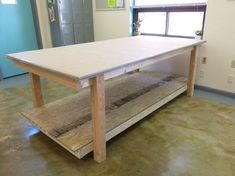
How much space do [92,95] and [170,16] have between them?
7.97 ft

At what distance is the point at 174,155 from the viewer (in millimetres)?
1740

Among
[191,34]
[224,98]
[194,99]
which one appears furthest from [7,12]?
[224,98]

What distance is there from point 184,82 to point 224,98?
0.60 meters

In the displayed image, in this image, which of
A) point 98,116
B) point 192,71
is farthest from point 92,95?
point 192,71

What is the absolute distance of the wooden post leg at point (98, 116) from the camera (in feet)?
4.69

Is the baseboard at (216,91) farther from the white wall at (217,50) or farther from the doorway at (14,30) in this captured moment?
the doorway at (14,30)

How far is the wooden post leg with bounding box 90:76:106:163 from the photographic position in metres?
1.43

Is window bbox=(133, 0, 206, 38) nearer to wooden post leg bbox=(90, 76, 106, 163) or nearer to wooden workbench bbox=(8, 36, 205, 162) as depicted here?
wooden workbench bbox=(8, 36, 205, 162)

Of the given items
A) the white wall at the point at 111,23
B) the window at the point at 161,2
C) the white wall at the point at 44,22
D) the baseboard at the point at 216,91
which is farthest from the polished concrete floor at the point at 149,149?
the white wall at the point at 44,22

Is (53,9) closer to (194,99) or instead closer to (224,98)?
(194,99)

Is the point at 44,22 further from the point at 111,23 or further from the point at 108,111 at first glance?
the point at 108,111

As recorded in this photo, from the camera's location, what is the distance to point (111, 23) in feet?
13.2

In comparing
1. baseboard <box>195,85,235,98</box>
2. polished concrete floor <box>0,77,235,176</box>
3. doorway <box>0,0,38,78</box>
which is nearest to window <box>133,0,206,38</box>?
baseboard <box>195,85,235,98</box>

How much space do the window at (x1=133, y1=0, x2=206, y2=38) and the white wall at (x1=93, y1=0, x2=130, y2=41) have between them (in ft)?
0.62
